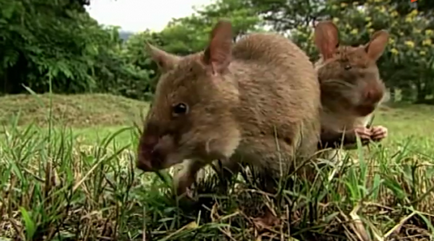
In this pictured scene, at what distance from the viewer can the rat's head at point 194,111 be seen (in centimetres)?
117

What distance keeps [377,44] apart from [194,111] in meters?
0.55

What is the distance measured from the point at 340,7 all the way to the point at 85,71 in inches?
128

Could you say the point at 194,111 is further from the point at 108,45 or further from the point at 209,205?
the point at 108,45

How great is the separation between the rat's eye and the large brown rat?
36 cm

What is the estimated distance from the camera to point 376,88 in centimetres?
156

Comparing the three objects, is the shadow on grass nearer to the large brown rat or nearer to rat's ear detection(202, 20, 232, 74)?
the large brown rat

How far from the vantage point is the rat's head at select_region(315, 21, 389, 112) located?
1.54 metres

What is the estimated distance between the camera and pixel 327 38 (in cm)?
159

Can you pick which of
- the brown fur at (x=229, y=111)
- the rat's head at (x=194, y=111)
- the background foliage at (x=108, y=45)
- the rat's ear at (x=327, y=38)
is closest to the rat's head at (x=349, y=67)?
the rat's ear at (x=327, y=38)

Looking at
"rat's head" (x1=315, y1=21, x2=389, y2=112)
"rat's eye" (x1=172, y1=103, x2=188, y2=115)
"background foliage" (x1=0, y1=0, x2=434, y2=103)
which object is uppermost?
"rat's head" (x1=315, y1=21, x2=389, y2=112)

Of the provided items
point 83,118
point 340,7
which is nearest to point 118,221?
point 83,118

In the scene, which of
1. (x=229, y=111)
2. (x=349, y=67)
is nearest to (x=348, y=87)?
(x=349, y=67)

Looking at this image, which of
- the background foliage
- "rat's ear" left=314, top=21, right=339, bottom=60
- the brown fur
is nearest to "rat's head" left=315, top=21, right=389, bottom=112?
"rat's ear" left=314, top=21, right=339, bottom=60

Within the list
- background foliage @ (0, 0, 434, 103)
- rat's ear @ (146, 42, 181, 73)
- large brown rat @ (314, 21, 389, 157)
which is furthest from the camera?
background foliage @ (0, 0, 434, 103)
